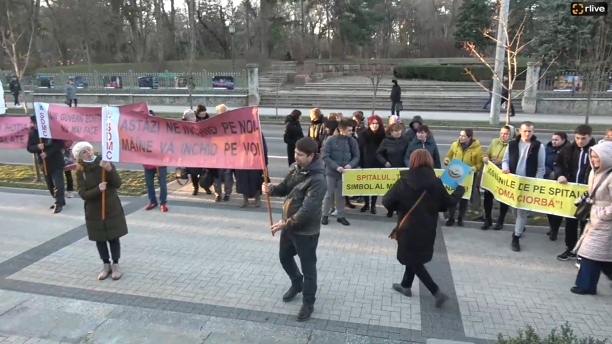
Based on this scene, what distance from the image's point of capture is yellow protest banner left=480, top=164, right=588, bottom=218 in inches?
248

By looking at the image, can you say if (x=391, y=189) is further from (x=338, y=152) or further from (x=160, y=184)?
(x=160, y=184)

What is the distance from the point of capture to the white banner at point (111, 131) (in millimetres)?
6293

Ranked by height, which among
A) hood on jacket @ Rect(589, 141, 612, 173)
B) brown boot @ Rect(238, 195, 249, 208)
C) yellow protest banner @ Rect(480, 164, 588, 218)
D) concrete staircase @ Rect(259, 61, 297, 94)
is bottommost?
brown boot @ Rect(238, 195, 249, 208)

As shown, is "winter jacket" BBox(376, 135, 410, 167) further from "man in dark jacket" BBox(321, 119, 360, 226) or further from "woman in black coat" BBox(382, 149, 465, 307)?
"woman in black coat" BBox(382, 149, 465, 307)

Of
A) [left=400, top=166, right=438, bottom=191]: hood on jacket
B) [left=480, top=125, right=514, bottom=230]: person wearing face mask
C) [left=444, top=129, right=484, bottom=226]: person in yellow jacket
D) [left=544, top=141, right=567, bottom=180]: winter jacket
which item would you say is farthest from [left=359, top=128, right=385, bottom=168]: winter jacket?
[left=400, top=166, right=438, bottom=191]: hood on jacket

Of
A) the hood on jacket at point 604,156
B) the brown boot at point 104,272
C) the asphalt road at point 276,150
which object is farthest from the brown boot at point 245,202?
the hood on jacket at point 604,156

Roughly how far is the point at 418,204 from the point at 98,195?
12.2ft

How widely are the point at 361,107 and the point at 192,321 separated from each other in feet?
79.0

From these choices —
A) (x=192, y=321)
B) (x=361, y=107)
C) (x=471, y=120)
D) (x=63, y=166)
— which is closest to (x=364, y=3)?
(x=361, y=107)

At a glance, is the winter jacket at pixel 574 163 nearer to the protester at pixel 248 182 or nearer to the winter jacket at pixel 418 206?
the winter jacket at pixel 418 206

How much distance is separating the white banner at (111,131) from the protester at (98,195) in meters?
0.62

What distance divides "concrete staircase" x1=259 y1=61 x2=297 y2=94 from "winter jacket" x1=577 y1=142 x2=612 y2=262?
1104 inches

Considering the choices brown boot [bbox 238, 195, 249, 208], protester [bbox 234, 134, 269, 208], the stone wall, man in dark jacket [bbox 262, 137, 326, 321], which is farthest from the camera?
the stone wall

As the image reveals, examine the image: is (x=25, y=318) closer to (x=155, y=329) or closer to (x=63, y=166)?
(x=155, y=329)
